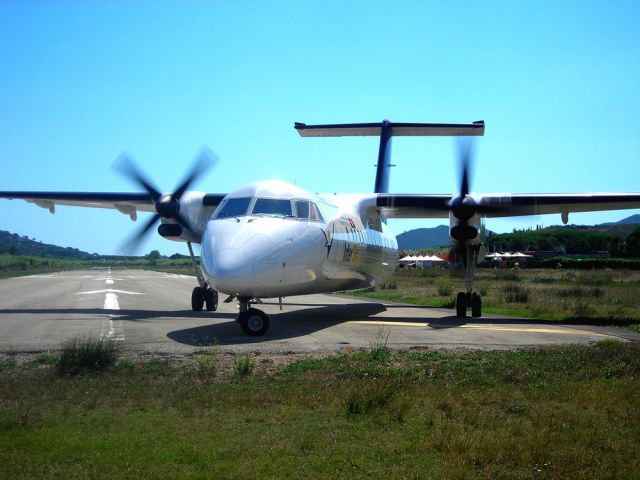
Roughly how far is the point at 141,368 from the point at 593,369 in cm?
644

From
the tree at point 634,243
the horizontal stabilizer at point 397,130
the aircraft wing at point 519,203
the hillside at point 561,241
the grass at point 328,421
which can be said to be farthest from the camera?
the hillside at point 561,241

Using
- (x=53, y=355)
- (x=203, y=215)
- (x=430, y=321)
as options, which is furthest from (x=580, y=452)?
(x=203, y=215)

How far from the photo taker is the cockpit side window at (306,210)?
48.0 ft

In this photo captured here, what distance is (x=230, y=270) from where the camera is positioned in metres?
12.2

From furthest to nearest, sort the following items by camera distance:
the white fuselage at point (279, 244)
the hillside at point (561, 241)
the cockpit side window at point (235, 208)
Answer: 1. the hillside at point (561, 241)
2. the cockpit side window at point (235, 208)
3. the white fuselage at point (279, 244)

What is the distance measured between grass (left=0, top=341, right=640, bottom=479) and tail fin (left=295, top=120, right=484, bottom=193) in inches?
627

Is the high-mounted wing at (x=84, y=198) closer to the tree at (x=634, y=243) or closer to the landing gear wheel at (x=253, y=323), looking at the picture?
the landing gear wheel at (x=253, y=323)

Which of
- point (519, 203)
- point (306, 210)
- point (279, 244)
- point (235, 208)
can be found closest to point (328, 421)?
point (279, 244)

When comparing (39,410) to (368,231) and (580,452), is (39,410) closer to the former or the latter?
(580,452)

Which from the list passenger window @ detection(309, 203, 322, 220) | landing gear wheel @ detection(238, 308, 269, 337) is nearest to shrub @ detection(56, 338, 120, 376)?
landing gear wheel @ detection(238, 308, 269, 337)

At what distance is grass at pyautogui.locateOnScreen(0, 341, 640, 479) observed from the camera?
5.14 m

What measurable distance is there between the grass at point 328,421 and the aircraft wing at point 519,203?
10267 millimetres

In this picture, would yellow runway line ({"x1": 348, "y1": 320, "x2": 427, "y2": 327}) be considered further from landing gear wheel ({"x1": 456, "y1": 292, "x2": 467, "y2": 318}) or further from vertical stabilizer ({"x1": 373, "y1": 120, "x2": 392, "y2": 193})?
vertical stabilizer ({"x1": 373, "y1": 120, "x2": 392, "y2": 193})

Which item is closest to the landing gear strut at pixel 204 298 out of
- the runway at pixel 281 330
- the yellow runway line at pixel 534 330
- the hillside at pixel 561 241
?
the runway at pixel 281 330
